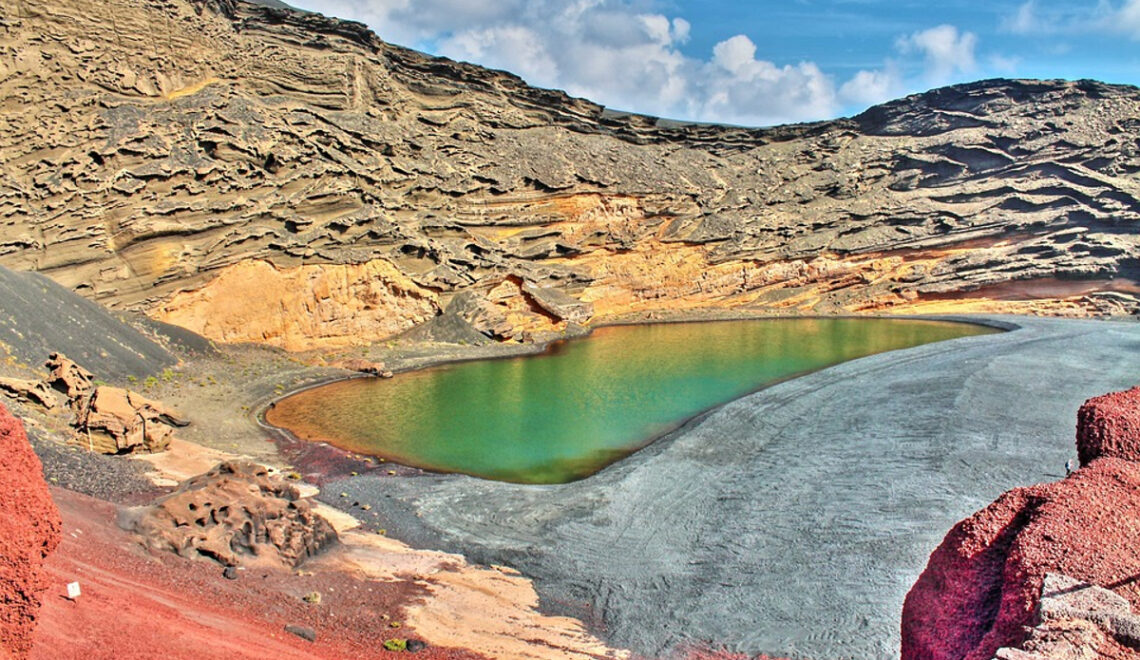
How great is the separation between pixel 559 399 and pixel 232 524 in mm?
15452

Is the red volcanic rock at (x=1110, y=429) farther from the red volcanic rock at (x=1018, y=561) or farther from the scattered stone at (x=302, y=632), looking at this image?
the scattered stone at (x=302, y=632)

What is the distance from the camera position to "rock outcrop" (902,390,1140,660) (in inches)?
146

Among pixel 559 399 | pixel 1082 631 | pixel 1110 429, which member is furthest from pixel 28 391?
pixel 1110 429

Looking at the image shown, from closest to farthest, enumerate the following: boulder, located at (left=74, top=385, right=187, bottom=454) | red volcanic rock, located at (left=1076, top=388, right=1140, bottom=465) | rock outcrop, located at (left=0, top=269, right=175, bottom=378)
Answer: red volcanic rock, located at (left=1076, top=388, right=1140, bottom=465)
boulder, located at (left=74, top=385, right=187, bottom=454)
rock outcrop, located at (left=0, top=269, right=175, bottom=378)

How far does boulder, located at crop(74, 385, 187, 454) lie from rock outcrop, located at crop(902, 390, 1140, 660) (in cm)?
1597

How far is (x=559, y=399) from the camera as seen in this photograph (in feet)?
84.0

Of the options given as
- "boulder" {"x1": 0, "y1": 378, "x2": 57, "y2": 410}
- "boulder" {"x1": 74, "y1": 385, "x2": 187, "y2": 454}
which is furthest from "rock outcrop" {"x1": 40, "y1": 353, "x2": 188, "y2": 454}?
"boulder" {"x1": 0, "y1": 378, "x2": 57, "y2": 410}

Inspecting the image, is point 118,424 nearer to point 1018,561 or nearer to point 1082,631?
point 1018,561

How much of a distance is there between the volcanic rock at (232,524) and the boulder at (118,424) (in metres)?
4.56

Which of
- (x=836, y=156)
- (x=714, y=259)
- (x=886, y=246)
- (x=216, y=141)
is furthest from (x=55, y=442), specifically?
(x=836, y=156)

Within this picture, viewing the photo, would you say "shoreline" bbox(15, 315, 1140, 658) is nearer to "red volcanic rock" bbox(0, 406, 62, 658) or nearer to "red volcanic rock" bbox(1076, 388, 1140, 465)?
"red volcanic rock" bbox(1076, 388, 1140, 465)

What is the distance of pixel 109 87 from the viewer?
96.5 feet

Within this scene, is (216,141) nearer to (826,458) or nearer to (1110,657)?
(826,458)

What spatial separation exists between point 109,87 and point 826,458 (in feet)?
102
